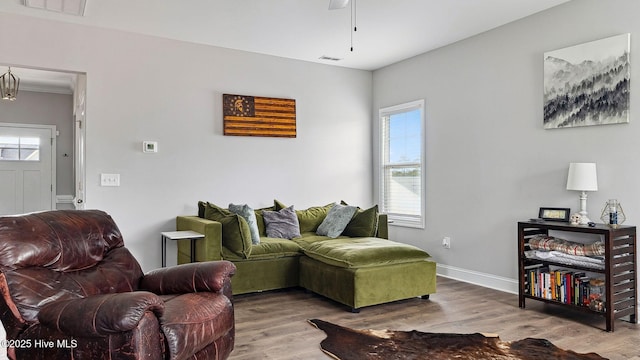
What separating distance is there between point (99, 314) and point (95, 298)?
0.15 m

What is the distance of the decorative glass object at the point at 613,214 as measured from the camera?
3.51 metres

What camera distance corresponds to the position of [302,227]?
5.34 m

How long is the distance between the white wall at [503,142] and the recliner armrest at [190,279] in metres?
3.02

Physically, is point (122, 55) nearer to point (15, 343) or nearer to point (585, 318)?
point (15, 343)

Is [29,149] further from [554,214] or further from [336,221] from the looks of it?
[554,214]

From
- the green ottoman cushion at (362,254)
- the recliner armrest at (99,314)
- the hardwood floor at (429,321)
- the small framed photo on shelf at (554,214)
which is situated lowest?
the hardwood floor at (429,321)

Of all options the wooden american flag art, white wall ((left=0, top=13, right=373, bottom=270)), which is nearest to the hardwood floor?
white wall ((left=0, top=13, right=373, bottom=270))

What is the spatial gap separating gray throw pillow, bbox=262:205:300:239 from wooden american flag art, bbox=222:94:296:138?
1.03 meters

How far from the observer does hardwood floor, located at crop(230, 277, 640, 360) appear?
304cm

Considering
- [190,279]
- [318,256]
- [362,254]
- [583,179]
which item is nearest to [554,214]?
[583,179]

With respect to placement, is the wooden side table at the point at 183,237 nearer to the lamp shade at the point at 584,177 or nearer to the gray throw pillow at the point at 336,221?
the gray throw pillow at the point at 336,221

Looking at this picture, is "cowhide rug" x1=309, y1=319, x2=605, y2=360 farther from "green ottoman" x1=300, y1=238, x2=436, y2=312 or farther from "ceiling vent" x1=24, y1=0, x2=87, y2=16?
"ceiling vent" x1=24, y1=0, x2=87, y2=16

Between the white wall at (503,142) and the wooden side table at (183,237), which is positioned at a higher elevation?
the white wall at (503,142)

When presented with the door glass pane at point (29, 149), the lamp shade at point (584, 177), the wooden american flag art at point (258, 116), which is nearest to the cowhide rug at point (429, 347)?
the lamp shade at point (584, 177)
